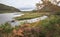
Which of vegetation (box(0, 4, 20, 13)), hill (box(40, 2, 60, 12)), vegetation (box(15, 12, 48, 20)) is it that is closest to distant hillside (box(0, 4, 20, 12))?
vegetation (box(0, 4, 20, 13))

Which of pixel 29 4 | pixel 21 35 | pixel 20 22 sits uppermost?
pixel 29 4

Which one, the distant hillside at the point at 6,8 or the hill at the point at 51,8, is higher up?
the distant hillside at the point at 6,8

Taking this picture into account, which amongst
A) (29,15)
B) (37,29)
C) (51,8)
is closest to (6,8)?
(29,15)

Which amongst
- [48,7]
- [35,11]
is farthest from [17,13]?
[48,7]

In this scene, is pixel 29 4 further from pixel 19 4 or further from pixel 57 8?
pixel 57 8

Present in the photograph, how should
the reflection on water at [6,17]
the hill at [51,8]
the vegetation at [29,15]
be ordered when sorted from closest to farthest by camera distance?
the reflection on water at [6,17], the vegetation at [29,15], the hill at [51,8]

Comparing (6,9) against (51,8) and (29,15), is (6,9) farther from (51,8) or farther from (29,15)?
(51,8)

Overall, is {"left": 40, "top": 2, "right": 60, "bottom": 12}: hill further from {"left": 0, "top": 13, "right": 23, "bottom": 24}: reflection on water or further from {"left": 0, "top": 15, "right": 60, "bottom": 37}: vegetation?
{"left": 0, "top": 13, "right": 23, "bottom": 24}: reflection on water

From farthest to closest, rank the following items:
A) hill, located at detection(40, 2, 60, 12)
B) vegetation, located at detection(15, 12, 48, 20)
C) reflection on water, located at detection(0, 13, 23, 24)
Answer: hill, located at detection(40, 2, 60, 12), vegetation, located at detection(15, 12, 48, 20), reflection on water, located at detection(0, 13, 23, 24)

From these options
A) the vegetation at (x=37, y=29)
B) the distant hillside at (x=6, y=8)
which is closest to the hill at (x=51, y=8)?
the vegetation at (x=37, y=29)

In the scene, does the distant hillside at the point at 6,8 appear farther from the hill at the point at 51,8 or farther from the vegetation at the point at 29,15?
the hill at the point at 51,8

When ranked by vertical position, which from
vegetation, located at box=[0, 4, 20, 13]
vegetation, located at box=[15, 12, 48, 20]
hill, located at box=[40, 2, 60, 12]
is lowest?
vegetation, located at box=[15, 12, 48, 20]
